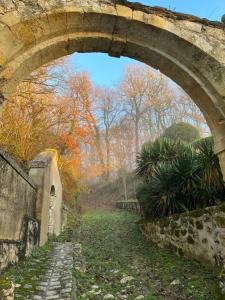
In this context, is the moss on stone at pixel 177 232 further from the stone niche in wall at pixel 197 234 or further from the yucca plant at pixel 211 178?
the yucca plant at pixel 211 178

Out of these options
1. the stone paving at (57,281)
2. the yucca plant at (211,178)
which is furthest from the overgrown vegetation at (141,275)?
the yucca plant at (211,178)

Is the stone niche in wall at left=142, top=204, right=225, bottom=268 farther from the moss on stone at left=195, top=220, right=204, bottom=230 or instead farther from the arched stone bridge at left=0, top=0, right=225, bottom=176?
the arched stone bridge at left=0, top=0, right=225, bottom=176

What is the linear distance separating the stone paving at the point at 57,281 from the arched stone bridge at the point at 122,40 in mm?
2779

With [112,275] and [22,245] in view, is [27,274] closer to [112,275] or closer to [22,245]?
[22,245]

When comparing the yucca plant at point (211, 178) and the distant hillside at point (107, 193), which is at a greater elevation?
the distant hillside at point (107, 193)

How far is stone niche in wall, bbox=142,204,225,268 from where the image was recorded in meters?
4.92

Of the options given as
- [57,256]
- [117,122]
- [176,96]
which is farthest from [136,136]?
[57,256]

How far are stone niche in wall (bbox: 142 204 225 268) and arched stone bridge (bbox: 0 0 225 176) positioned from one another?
4.87 ft

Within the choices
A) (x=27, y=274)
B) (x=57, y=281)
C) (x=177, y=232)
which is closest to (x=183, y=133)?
(x=177, y=232)

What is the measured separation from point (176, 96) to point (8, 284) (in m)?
27.7

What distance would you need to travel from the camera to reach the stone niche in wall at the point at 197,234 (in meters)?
4.92

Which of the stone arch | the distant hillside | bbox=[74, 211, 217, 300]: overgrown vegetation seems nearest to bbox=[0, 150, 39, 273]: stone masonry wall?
bbox=[74, 211, 217, 300]: overgrown vegetation

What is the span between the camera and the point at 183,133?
21.0 metres

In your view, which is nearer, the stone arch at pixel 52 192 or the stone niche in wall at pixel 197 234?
the stone niche in wall at pixel 197 234
